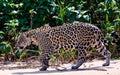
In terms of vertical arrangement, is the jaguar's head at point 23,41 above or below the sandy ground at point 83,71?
above

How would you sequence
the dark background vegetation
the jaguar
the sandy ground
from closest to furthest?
the sandy ground, the jaguar, the dark background vegetation

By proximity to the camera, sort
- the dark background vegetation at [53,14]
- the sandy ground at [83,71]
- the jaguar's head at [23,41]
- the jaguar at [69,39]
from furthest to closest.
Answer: the dark background vegetation at [53,14]
the jaguar's head at [23,41]
the jaguar at [69,39]
the sandy ground at [83,71]

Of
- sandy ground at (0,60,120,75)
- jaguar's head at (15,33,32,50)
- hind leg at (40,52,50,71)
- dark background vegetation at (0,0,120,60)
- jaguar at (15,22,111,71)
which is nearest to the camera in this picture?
sandy ground at (0,60,120,75)

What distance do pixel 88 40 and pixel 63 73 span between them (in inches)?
50.0

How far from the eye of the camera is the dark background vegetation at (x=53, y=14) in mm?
13047

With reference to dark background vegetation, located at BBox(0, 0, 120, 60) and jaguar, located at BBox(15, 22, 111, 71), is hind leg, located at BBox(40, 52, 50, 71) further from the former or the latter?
dark background vegetation, located at BBox(0, 0, 120, 60)

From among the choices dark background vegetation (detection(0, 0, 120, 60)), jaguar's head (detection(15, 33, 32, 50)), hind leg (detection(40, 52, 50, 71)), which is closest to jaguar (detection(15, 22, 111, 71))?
hind leg (detection(40, 52, 50, 71))

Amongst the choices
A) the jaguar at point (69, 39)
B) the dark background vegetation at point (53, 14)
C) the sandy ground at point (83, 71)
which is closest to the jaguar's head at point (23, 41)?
the jaguar at point (69, 39)

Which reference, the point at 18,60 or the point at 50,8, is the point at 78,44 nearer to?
the point at 18,60

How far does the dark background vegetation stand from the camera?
13.0 metres

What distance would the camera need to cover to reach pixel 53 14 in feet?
45.0

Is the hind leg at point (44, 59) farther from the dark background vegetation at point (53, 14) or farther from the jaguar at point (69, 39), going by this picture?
the dark background vegetation at point (53, 14)

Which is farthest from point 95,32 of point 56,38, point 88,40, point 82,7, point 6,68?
point 82,7

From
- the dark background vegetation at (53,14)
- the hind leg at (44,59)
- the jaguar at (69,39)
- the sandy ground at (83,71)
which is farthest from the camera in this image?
the dark background vegetation at (53,14)
